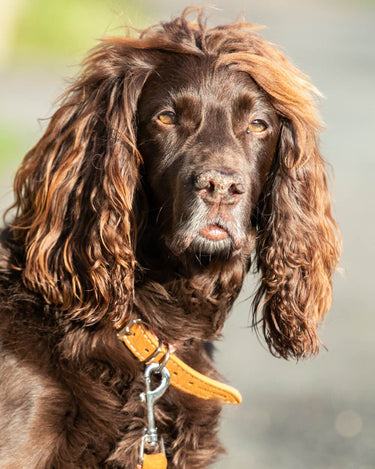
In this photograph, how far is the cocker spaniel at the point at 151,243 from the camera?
3.39m

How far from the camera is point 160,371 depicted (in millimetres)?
3498

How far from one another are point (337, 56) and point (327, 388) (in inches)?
338

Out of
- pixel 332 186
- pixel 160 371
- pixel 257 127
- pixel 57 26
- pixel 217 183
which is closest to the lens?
pixel 217 183

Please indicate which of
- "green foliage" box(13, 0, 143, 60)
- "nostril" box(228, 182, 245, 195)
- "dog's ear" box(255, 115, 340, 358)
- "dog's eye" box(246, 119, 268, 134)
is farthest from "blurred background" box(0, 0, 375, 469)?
"nostril" box(228, 182, 245, 195)

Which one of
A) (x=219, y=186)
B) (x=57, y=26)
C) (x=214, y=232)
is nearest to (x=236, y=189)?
(x=219, y=186)

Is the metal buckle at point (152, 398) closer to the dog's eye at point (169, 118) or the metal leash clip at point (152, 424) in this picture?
the metal leash clip at point (152, 424)

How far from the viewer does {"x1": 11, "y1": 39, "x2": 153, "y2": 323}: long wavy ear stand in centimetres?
348

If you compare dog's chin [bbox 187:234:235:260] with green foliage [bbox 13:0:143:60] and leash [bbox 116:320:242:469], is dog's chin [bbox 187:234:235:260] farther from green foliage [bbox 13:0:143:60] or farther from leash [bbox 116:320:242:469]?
green foliage [bbox 13:0:143:60]

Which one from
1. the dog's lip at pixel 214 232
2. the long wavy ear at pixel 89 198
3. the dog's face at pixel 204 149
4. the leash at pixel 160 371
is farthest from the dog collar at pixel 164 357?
the dog's lip at pixel 214 232

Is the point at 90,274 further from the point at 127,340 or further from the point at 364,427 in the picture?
the point at 364,427

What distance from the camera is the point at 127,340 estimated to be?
3.50m

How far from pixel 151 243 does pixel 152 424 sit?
2.42 ft

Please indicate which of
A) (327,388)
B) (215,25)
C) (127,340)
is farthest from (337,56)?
(127,340)

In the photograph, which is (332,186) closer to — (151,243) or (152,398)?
(151,243)
